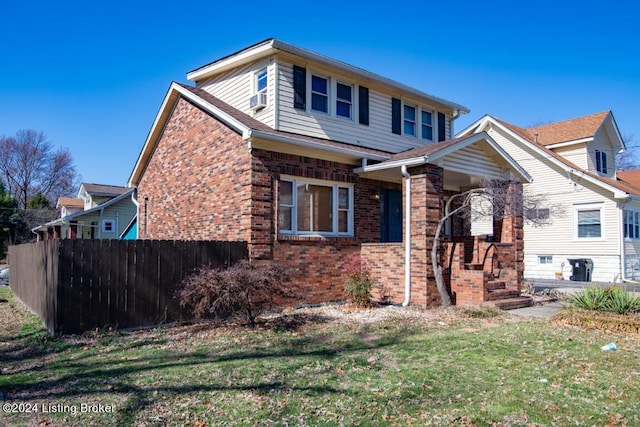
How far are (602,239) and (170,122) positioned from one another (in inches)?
696

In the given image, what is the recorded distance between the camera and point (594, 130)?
21.3 metres

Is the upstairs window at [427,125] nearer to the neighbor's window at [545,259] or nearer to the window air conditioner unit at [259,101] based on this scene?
the window air conditioner unit at [259,101]

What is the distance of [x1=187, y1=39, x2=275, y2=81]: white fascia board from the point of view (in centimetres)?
1163

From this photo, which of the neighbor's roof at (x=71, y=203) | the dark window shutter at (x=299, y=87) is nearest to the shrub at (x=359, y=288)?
the dark window shutter at (x=299, y=87)

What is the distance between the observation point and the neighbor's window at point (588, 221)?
19.9m

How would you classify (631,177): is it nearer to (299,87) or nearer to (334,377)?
(299,87)

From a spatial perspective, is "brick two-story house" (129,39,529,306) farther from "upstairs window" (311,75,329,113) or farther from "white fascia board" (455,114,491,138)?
"white fascia board" (455,114,491,138)

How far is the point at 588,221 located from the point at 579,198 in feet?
3.46

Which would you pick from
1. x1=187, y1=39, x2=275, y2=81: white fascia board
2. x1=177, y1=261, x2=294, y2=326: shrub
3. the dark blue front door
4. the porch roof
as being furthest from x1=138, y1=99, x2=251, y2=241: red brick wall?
the dark blue front door

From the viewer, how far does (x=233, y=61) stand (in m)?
12.9

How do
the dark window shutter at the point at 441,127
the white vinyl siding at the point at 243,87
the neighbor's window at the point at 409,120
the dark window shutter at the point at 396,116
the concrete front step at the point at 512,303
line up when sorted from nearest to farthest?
the concrete front step at the point at 512,303, the white vinyl siding at the point at 243,87, the dark window shutter at the point at 396,116, the neighbor's window at the point at 409,120, the dark window shutter at the point at 441,127

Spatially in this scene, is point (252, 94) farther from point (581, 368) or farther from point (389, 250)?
point (581, 368)

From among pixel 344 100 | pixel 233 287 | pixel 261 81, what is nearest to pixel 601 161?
pixel 344 100

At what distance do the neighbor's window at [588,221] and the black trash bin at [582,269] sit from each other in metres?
1.12
